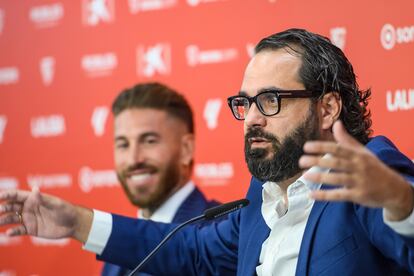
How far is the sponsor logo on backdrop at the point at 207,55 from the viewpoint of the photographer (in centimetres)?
299

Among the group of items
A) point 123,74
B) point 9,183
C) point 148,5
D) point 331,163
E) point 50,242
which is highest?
point 148,5

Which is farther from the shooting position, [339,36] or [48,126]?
[48,126]

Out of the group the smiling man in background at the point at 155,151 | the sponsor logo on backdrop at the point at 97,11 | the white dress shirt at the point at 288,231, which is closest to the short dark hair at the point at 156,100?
the smiling man in background at the point at 155,151

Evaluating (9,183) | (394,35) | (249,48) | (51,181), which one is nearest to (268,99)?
(394,35)

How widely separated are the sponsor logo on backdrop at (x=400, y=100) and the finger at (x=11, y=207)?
4.20 feet

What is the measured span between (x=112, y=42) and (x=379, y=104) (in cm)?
138

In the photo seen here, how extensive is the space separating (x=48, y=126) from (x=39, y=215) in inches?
64.2

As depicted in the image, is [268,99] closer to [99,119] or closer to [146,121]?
[146,121]

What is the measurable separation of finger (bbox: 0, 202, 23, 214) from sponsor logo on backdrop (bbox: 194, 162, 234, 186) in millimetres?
1168

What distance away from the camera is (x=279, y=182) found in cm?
194

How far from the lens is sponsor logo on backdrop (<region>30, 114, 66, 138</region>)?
3.57 meters

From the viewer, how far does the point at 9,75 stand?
3.75 meters

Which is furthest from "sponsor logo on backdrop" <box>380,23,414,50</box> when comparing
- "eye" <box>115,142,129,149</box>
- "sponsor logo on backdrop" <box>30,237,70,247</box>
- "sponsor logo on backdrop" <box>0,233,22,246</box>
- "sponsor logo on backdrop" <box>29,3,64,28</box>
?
"sponsor logo on backdrop" <box>0,233,22,246</box>

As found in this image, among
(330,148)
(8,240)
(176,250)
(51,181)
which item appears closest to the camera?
(330,148)
